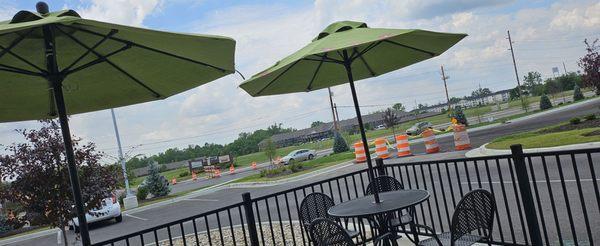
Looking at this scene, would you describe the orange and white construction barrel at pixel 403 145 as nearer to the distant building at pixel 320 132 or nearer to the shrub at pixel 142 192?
the shrub at pixel 142 192

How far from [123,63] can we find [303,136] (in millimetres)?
111245

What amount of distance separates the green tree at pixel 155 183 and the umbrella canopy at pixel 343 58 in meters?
20.0

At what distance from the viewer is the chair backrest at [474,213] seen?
330cm

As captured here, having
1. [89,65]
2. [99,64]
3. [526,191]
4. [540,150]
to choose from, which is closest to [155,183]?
[540,150]

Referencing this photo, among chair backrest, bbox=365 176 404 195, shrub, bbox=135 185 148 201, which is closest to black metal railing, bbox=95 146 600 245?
chair backrest, bbox=365 176 404 195

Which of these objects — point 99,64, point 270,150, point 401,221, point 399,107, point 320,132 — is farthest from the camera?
point 399,107

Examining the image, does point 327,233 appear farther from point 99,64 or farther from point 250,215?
point 99,64

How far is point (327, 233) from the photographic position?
3471mm

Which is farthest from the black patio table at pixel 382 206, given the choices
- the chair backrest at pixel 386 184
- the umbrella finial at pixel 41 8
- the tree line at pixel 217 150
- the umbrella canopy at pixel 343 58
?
the tree line at pixel 217 150

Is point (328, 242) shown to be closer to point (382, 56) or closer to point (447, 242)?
point (447, 242)

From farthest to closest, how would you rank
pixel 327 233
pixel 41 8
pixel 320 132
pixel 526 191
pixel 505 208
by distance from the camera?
pixel 320 132, pixel 505 208, pixel 526 191, pixel 327 233, pixel 41 8

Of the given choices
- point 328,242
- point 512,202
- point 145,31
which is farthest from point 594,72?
point 145,31

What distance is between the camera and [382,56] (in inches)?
232

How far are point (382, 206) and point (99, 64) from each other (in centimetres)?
310
